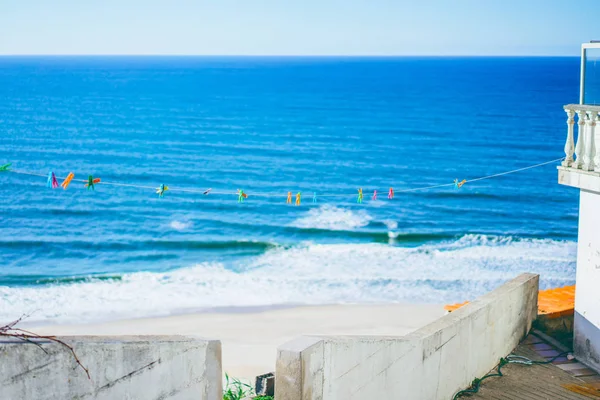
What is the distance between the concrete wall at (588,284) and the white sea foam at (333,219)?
21659 millimetres

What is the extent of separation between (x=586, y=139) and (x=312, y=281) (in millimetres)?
15300

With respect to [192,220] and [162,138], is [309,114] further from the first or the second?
[192,220]

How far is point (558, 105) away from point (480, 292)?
61.9 metres

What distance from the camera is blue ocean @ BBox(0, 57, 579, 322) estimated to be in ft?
75.5

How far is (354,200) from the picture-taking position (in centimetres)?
3672

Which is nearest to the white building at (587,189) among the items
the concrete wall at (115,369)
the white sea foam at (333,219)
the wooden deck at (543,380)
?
the wooden deck at (543,380)

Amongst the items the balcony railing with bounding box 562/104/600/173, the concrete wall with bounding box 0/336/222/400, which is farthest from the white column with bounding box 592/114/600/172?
the concrete wall with bounding box 0/336/222/400

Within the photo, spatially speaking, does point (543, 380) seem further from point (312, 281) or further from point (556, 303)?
point (312, 281)

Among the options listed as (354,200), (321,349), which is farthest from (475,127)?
(321,349)

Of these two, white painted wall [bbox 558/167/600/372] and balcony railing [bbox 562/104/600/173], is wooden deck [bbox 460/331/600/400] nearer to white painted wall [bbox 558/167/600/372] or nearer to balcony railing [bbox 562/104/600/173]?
white painted wall [bbox 558/167/600/372]

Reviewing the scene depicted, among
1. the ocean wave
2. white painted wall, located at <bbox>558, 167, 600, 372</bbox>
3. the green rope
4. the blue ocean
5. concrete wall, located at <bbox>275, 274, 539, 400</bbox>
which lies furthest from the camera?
the ocean wave

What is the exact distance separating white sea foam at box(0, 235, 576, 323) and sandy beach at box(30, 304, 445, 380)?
76 cm

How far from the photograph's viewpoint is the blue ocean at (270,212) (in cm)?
2302

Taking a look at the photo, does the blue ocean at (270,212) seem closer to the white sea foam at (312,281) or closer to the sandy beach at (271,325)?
the white sea foam at (312,281)
